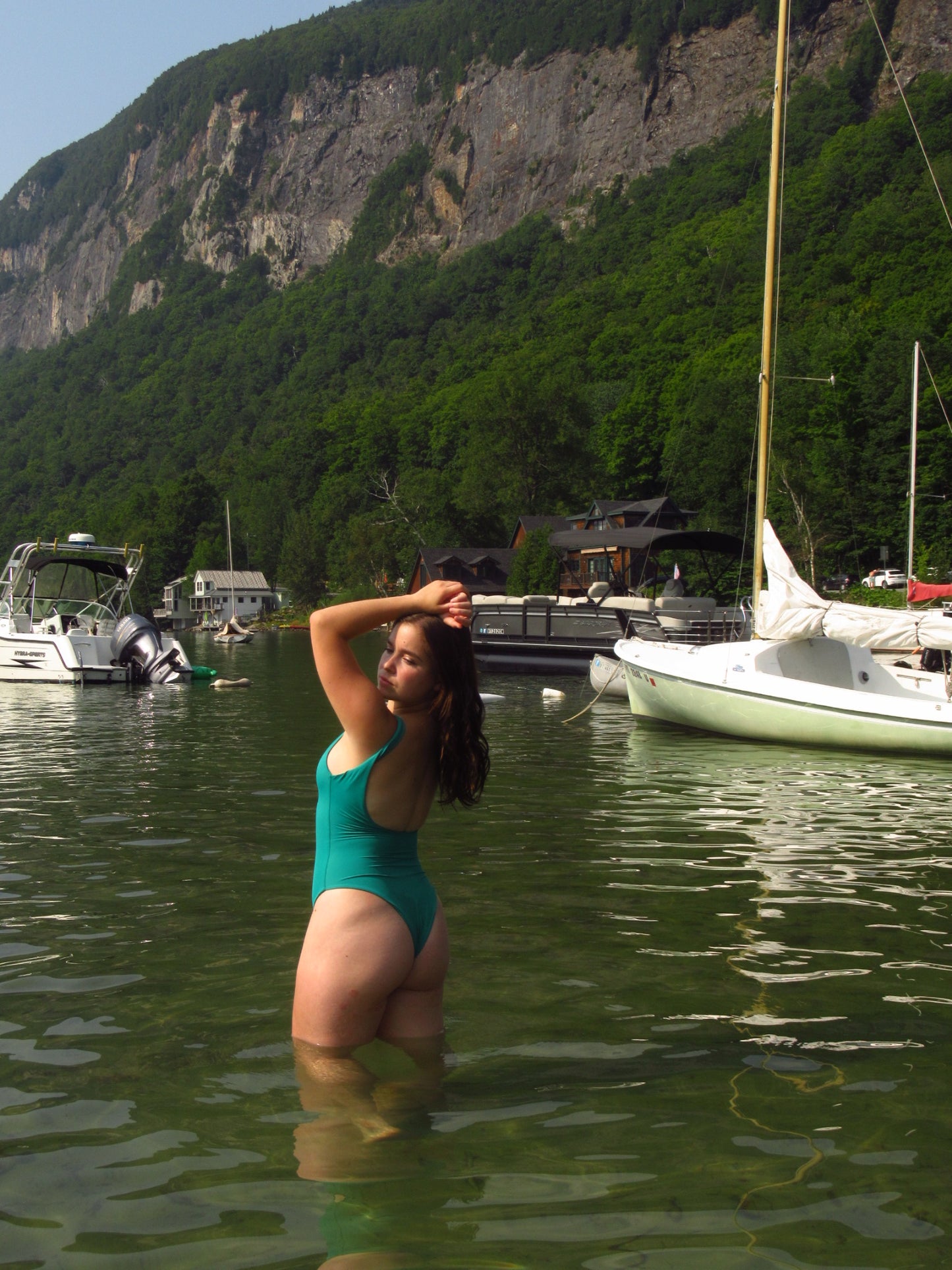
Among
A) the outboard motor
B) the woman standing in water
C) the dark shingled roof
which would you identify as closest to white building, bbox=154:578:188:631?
the dark shingled roof

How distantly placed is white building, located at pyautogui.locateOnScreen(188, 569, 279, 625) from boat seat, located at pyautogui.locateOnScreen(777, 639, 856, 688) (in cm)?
10308

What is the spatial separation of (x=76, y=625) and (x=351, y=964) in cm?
2941

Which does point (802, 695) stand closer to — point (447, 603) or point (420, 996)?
point (420, 996)

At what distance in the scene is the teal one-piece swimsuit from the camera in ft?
12.7

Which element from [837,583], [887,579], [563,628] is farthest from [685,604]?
[837,583]

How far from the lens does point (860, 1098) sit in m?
4.57

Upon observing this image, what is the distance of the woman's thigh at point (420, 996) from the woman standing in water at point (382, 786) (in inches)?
0.7

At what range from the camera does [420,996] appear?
422 centimetres

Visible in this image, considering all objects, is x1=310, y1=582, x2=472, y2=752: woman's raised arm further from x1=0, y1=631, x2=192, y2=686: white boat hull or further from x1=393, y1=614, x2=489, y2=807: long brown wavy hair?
x1=0, y1=631, x2=192, y2=686: white boat hull

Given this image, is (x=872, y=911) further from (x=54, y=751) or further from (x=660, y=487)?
(x=660, y=487)

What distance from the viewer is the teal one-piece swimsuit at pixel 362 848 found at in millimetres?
3863

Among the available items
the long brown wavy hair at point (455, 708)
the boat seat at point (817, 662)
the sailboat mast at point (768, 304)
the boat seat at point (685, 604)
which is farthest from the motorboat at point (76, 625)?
the long brown wavy hair at point (455, 708)

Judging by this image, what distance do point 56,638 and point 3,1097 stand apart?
26687 mm

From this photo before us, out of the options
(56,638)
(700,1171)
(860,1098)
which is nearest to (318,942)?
(700,1171)
